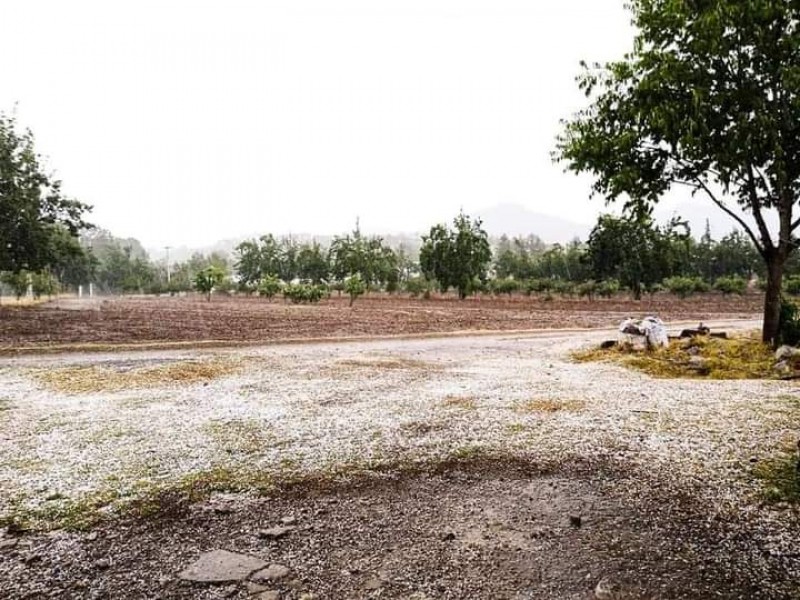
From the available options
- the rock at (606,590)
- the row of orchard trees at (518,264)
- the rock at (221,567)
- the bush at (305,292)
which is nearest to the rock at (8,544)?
the rock at (221,567)

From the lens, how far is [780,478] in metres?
4.54

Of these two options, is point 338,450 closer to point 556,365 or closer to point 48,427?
point 48,427

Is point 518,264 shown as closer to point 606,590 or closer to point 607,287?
point 607,287

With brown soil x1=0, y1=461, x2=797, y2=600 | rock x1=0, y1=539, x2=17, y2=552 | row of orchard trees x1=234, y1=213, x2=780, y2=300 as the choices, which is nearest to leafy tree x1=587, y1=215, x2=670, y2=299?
row of orchard trees x1=234, y1=213, x2=780, y2=300

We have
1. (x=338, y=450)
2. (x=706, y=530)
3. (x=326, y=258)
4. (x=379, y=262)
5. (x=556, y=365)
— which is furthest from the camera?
(x=326, y=258)

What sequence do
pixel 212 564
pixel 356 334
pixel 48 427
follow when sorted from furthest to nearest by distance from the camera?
pixel 356 334, pixel 48 427, pixel 212 564

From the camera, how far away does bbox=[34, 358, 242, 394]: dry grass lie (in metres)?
9.60

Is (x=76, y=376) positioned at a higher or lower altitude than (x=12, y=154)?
lower

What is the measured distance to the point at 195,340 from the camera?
16891 millimetres

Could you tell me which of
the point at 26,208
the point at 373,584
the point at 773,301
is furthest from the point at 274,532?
the point at 26,208

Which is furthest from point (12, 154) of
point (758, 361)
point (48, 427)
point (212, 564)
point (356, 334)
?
point (758, 361)

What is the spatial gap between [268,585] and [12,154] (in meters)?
29.2

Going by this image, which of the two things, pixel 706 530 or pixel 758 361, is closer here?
pixel 706 530

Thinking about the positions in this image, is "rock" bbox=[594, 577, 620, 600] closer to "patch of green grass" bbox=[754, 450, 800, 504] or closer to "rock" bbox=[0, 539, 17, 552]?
"patch of green grass" bbox=[754, 450, 800, 504]
